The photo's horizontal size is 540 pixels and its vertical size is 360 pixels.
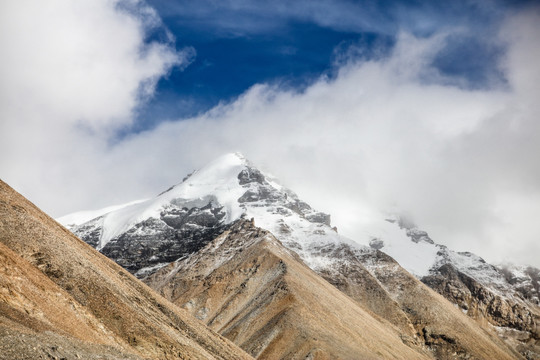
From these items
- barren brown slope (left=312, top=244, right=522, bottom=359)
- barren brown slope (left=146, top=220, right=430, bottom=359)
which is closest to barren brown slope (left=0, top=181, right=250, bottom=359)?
barren brown slope (left=146, top=220, right=430, bottom=359)

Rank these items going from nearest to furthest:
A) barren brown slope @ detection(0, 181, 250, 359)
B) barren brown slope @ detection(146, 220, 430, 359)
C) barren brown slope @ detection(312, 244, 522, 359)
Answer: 1. barren brown slope @ detection(0, 181, 250, 359)
2. barren brown slope @ detection(146, 220, 430, 359)
3. barren brown slope @ detection(312, 244, 522, 359)

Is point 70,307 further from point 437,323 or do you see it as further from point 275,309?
point 437,323

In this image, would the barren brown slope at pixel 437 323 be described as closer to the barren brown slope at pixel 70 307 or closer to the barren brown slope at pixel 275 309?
the barren brown slope at pixel 275 309

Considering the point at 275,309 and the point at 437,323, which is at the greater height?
the point at 437,323

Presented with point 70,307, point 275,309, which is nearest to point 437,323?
point 275,309

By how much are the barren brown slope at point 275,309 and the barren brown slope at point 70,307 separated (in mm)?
34196

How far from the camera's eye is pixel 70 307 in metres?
55.9

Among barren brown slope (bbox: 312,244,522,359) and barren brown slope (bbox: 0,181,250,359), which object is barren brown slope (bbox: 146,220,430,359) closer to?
barren brown slope (bbox: 312,244,522,359)

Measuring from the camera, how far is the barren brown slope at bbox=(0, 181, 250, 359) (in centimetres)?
4128

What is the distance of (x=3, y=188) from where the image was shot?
77562 millimetres

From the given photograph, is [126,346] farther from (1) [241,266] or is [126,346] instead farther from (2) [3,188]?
(1) [241,266]

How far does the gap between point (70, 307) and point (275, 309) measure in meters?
81.5

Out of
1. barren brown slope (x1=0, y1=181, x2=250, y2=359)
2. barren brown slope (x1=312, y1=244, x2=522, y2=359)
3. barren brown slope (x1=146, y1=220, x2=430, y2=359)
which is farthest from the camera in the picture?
barren brown slope (x1=312, y1=244, x2=522, y2=359)

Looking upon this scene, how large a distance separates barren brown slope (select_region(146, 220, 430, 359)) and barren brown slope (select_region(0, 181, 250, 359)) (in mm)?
34196
